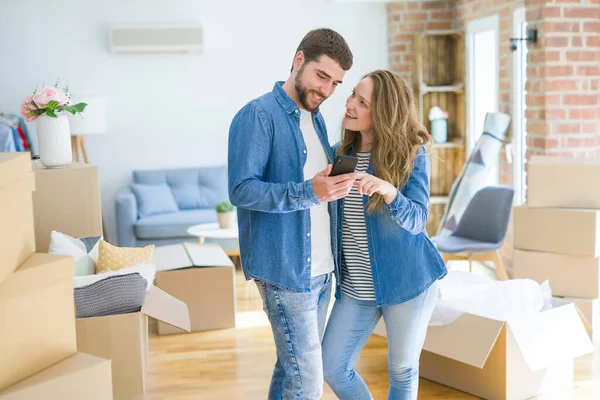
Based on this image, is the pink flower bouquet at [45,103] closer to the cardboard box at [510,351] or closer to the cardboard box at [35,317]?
the cardboard box at [35,317]

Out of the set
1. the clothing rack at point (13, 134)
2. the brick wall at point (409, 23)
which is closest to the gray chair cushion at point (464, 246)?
the brick wall at point (409, 23)

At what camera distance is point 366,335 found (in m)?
2.69

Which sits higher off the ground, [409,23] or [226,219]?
[409,23]

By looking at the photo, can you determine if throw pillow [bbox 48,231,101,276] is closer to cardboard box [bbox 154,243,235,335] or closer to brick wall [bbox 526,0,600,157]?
cardboard box [bbox 154,243,235,335]

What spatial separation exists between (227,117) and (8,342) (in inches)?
235

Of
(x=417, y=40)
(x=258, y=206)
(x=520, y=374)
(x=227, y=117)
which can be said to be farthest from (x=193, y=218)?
(x=258, y=206)

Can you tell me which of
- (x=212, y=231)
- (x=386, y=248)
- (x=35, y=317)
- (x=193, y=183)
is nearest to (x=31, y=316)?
(x=35, y=317)

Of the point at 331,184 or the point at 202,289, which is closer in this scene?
the point at 331,184

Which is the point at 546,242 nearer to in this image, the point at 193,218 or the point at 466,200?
the point at 466,200

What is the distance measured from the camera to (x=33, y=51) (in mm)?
7375

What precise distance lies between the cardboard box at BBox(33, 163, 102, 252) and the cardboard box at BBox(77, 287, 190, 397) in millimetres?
589

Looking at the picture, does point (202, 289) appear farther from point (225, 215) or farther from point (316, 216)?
point (316, 216)

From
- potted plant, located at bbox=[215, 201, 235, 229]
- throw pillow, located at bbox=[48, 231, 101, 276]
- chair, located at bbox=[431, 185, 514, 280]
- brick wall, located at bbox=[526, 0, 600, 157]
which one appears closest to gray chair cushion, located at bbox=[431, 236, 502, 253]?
chair, located at bbox=[431, 185, 514, 280]

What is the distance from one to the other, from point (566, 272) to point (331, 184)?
8.60ft
